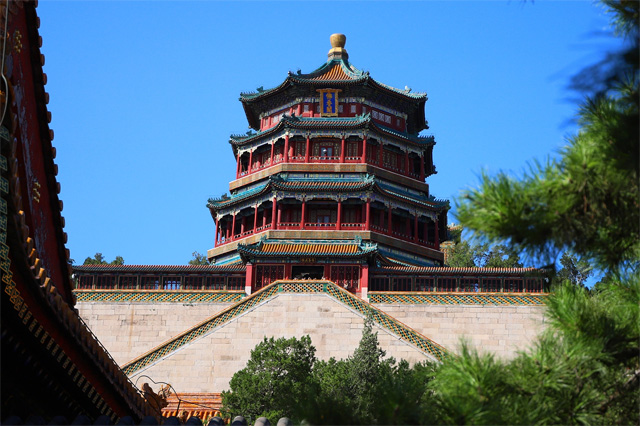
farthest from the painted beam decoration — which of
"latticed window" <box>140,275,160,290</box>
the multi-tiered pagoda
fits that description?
"latticed window" <box>140,275,160,290</box>

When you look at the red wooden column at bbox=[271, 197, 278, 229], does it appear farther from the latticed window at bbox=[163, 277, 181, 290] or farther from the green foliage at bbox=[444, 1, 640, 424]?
the green foliage at bbox=[444, 1, 640, 424]

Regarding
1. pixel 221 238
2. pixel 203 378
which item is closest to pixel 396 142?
pixel 221 238

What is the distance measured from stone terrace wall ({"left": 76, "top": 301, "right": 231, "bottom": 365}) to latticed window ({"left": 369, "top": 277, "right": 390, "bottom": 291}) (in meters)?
5.41

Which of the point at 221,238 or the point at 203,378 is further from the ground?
the point at 221,238

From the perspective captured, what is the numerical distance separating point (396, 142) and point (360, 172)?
2.80 metres

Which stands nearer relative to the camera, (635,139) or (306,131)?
(635,139)

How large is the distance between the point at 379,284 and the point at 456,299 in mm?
3073

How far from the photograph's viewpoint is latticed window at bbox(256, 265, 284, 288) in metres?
35.8

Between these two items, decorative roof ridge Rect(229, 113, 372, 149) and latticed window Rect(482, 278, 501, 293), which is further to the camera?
decorative roof ridge Rect(229, 113, 372, 149)

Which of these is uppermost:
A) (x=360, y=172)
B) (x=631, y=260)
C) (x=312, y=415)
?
(x=360, y=172)

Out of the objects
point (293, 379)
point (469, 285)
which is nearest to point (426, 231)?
point (469, 285)

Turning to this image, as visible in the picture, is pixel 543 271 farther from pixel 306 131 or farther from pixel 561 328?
pixel 306 131

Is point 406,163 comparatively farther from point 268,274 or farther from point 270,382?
point 270,382

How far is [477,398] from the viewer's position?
23.4 ft
